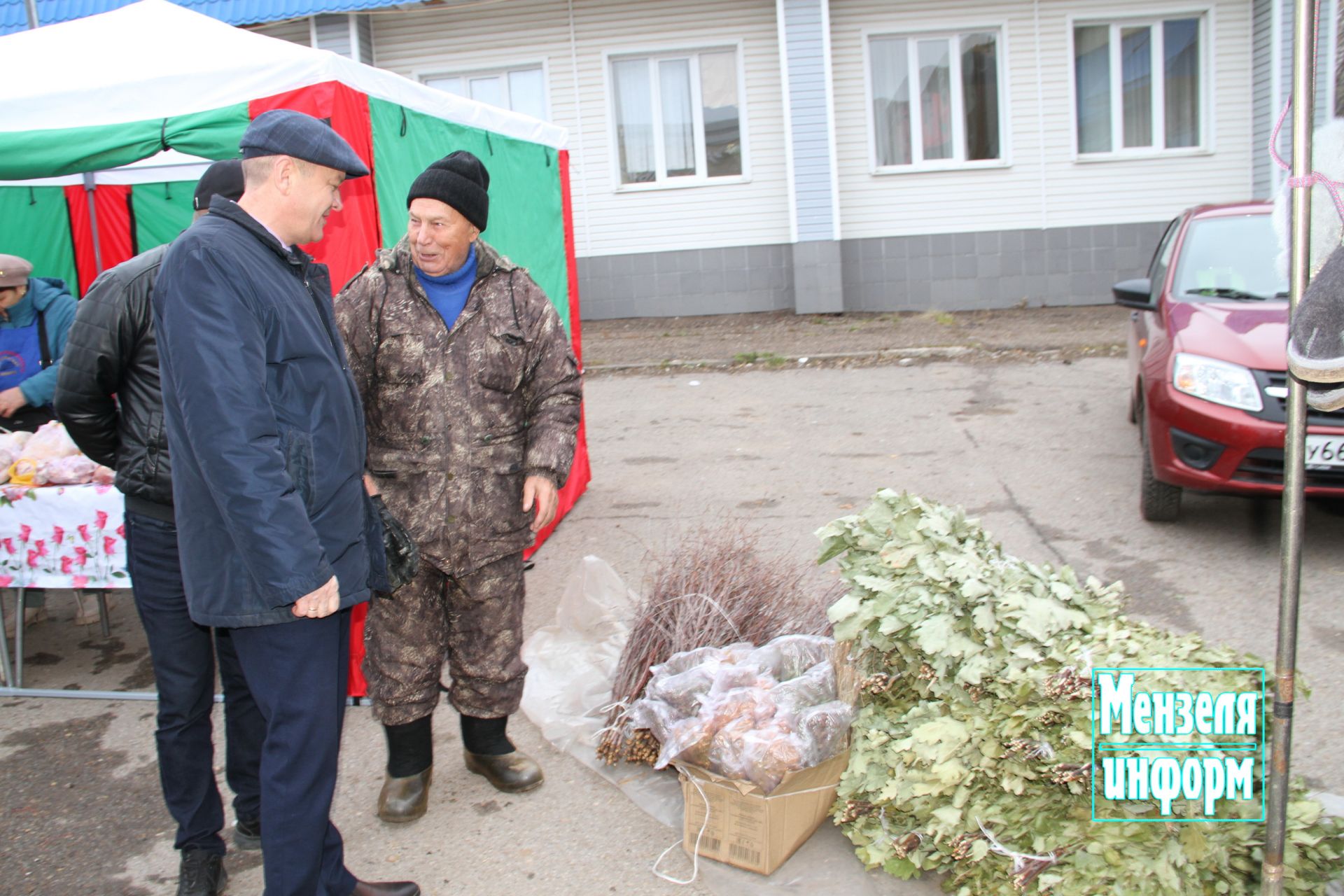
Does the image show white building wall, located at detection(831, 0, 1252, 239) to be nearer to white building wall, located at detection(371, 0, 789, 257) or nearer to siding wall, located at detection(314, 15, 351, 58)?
white building wall, located at detection(371, 0, 789, 257)

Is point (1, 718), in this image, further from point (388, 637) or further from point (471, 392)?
point (471, 392)

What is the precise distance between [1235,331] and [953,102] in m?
10.0

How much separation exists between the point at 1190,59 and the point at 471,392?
14491 mm

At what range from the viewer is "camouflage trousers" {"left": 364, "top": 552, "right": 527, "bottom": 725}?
3.43 meters

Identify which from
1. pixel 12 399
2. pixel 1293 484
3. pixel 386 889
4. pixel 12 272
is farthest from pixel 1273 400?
pixel 12 272

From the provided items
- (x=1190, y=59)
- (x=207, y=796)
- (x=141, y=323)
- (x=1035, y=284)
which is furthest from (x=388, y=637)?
(x=1190, y=59)

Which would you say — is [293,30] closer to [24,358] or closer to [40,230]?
[40,230]

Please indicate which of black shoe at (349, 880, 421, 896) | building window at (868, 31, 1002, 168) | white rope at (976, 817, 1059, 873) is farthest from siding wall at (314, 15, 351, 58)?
white rope at (976, 817, 1059, 873)

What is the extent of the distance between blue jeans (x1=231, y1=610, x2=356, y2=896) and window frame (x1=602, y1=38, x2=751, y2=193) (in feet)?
41.4

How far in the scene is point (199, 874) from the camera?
10.1ft

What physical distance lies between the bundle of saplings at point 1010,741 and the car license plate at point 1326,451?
7.27ft

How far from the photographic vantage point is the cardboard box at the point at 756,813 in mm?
3004

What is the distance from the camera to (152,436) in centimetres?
315

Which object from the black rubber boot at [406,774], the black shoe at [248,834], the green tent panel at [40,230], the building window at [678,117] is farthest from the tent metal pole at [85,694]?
the building window at [678,117]
